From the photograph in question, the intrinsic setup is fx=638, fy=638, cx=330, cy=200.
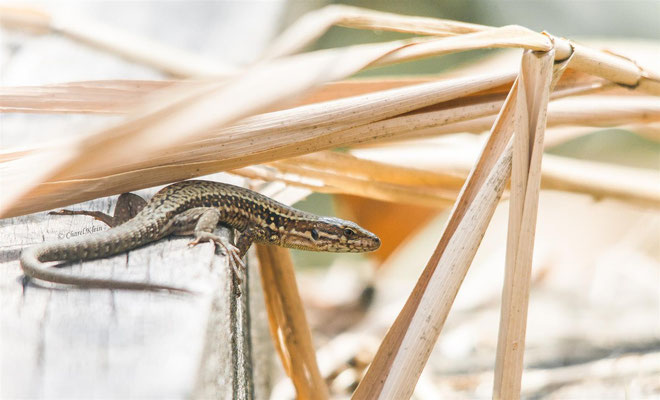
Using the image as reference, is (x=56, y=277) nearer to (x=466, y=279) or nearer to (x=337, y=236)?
(x=337, y=236)

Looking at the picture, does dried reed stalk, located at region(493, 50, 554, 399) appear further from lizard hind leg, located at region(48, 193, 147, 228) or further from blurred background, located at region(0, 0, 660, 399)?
lizard hind leg, located at region(48, 193, 147, 228)

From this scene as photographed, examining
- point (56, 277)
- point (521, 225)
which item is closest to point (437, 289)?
point (521, 225)

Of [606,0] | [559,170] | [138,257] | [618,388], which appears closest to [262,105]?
[138,257]

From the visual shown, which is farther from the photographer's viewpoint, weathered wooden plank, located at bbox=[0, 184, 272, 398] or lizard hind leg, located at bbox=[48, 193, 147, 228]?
lizard hind leg, located at bbox=[48, 193, 147, 228]

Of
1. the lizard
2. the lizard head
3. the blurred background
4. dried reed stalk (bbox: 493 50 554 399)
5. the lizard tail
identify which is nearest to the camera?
the lizard tail

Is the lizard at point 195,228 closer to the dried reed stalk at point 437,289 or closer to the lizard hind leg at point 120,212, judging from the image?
the lizard hind leg at point 120,212

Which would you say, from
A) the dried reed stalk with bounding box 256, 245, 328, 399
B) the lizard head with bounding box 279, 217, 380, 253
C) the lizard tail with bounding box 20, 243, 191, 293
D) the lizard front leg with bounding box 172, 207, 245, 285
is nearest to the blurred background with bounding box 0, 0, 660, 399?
the lizard head with bounding box 279, 217, 380, 253

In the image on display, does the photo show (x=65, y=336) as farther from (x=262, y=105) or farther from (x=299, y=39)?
Result: (x=299, y=39)

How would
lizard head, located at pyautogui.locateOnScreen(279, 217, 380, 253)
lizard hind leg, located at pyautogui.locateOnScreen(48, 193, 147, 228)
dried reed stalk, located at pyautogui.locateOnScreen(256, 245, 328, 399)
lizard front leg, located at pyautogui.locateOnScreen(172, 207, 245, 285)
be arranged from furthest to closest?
lizard head, located at pyautogui.locateOnScreen(279, 217, 380, 253) → dried reed stalk, located at pyautogui.locateOnScreen(256, 245, 328, 399) → lizard hind leg, located at pyautogui.locateOnScreen(48, 193, 147, 228) → lizard front leg, located at pyautogui.locateOnScreen(172, 207, 245, 285)
